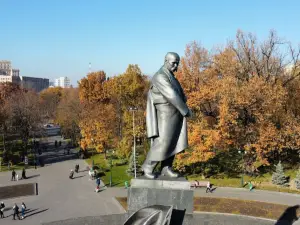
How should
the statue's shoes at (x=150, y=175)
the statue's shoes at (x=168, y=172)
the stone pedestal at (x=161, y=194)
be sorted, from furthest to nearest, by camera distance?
the statue's shoes at (x=168, y=172) → the statue's shoes at (x=150, y=175) → the stone pedestal at (x=161, y=194)

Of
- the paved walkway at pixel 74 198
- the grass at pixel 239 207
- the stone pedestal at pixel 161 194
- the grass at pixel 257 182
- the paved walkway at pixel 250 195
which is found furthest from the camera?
the grass at pixel 257 182

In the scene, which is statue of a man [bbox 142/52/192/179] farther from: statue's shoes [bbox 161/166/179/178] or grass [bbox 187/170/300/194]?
grass [bbox 187/170/300/194]

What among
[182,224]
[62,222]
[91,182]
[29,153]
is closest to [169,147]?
[182,224]

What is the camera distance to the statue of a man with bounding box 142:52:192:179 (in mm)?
8406

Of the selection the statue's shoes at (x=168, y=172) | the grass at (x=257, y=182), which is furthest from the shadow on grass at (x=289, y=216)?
the statue's shoes at (x=168, y=172)

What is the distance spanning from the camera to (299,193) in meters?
23.4

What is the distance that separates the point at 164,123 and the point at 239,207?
14.0 metres

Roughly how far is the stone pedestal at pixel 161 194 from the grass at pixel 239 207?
41.7 ft

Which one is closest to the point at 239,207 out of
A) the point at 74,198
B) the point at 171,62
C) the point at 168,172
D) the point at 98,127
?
the point at 74,198

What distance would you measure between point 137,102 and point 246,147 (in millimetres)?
19754

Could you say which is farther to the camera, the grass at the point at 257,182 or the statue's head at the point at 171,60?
the grass at the point at 257,182

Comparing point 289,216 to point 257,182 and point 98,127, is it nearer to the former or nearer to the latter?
point 257,182

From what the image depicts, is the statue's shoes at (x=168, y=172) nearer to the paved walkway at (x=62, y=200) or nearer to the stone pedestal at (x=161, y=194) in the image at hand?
the stone pedestal at (x=161, y=194)

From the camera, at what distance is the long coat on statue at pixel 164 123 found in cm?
841
